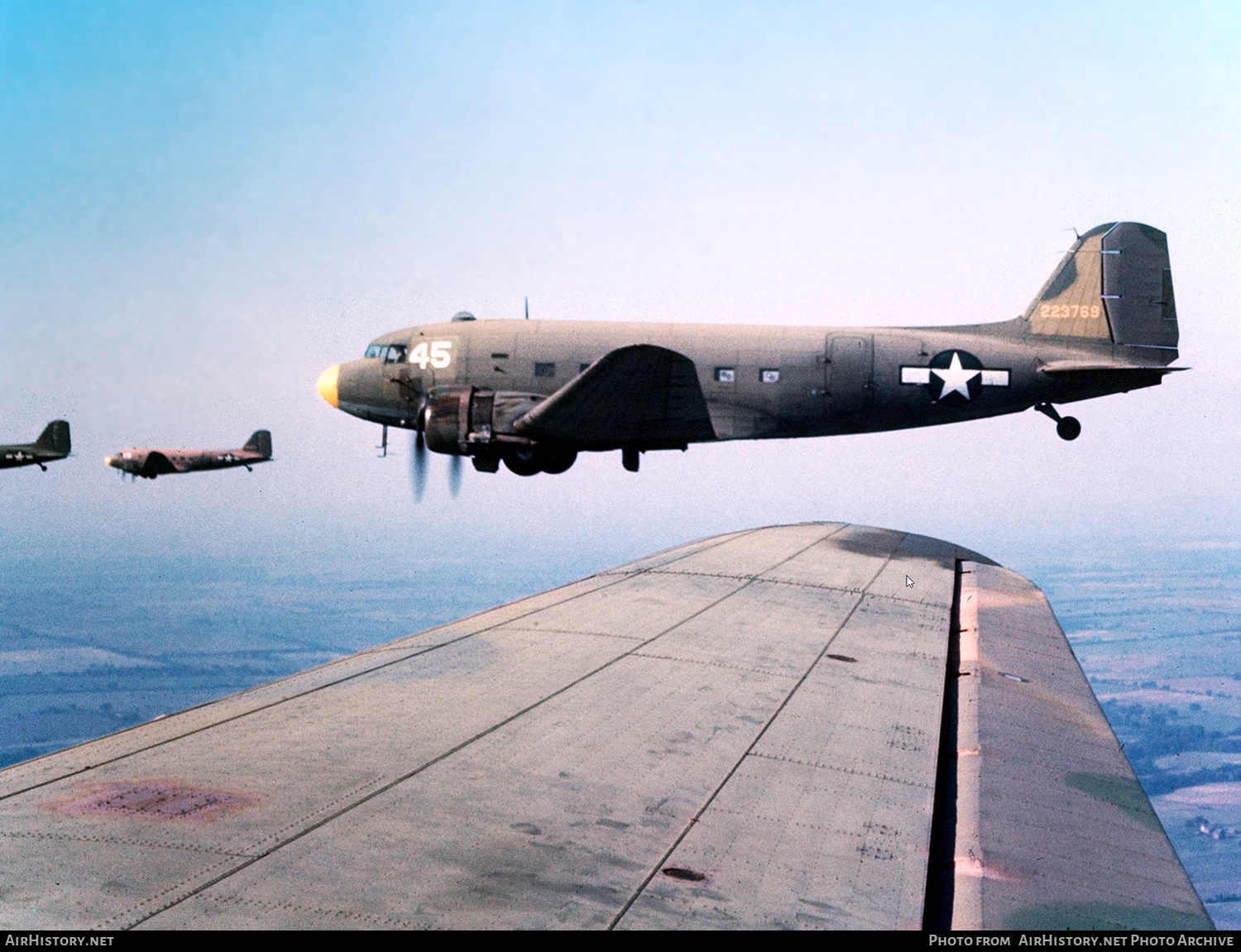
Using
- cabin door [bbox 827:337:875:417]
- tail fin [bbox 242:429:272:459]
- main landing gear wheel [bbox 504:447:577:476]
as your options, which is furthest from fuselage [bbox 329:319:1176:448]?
tail fin [bbox 242:429:272:459]

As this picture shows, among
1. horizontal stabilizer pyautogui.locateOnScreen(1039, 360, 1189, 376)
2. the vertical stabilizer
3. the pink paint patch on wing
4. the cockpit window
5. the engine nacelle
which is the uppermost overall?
the vertical stabilizer

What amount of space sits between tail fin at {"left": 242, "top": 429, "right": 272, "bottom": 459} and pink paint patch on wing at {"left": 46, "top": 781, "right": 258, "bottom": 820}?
148 ft

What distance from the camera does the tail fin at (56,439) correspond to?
49.8 m

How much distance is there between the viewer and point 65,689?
391ft

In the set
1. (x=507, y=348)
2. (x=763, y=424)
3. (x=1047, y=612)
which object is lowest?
(x=1047, y=612)

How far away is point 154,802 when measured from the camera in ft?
21.6

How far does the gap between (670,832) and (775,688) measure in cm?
416

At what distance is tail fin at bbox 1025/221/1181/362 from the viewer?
84.0 ft

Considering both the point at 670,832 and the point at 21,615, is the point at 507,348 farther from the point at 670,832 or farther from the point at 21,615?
the point at 21,615

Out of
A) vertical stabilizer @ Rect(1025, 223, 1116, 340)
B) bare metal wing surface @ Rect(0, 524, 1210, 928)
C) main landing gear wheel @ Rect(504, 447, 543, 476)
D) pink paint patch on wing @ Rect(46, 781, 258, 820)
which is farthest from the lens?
vertical stabilizer @ Rect(1025, 223, 1116, 340)

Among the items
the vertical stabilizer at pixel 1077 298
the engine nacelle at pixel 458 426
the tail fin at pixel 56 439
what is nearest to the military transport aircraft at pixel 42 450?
the tail fin at pixel 56 439

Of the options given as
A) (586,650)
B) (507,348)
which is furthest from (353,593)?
(586,650)

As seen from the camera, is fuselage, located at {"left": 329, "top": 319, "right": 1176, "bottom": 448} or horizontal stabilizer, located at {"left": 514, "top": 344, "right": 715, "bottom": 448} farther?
fuselage, located at {"left": 329, "top": 319, "right": 1176, "bottom": 448}

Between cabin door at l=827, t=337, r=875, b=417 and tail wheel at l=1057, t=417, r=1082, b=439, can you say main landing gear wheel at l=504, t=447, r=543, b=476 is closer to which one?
cabin door at l=827, t=337, r=875, b=417
